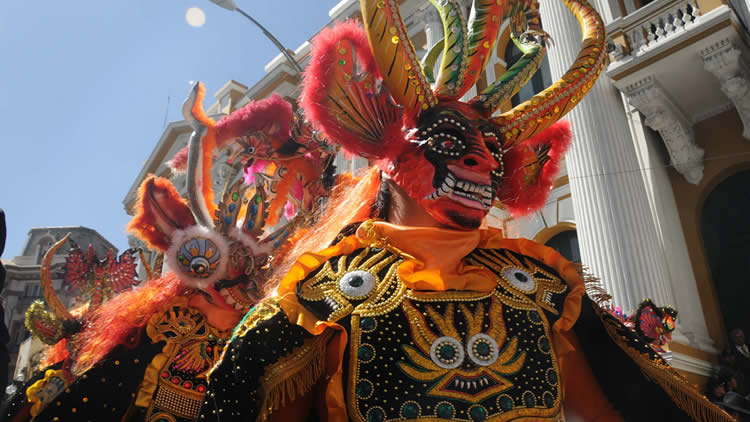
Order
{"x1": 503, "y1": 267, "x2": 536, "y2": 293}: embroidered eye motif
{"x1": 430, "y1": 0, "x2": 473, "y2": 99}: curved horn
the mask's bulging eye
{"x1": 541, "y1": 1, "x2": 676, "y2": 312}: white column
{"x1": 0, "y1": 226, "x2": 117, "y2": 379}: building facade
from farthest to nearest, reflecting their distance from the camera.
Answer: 1. {"x1": 0, "y1": 226, "x2": 117, "y2": 379}: building facade
2. {"x1": 541, "y1": 1, "x2": 676, "y2": 312}: white column
3. {"x1": 430, "y1": 0, "x2": 473, "y2": 99}: curved horn
4. the mask's bulging eye
5. {"x1": 503, "y1": 267, "x2": 536, "y2": 293}: embroidered eye motif

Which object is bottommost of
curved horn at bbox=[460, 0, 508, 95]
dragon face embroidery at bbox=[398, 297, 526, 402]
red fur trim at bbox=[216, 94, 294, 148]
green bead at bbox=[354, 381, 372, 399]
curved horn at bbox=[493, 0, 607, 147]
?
green bead at bbox=[354, 381, 372, 399]

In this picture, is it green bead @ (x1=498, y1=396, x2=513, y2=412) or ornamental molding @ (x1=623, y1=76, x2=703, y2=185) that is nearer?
green bead @ (x1=498, y1=396, x2=513, y2=412)

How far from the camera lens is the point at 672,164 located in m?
6.57

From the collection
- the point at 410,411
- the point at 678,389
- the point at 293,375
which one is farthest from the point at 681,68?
the point at 293,375

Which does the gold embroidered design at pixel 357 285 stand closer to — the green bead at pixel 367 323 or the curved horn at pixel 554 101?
the green bead at pixel 367 323

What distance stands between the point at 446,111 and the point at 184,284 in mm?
1919

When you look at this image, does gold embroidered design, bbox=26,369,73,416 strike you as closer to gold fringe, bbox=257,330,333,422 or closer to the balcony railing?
gold fringe, bbox=257,330,333,422

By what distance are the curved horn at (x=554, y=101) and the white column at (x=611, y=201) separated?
4078 millimetres

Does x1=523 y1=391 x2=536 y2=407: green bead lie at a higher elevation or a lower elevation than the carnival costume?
lower

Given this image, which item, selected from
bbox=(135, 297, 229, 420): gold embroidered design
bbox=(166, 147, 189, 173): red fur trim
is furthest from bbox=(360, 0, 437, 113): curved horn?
bbox=(166, 147, 189, 173): red fur trim

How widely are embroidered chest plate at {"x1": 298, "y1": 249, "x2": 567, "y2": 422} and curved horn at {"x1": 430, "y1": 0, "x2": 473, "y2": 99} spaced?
66cm

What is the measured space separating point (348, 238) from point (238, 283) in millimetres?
1452

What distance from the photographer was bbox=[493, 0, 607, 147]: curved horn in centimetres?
193

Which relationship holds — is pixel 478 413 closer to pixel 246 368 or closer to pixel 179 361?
pixel 246 368
